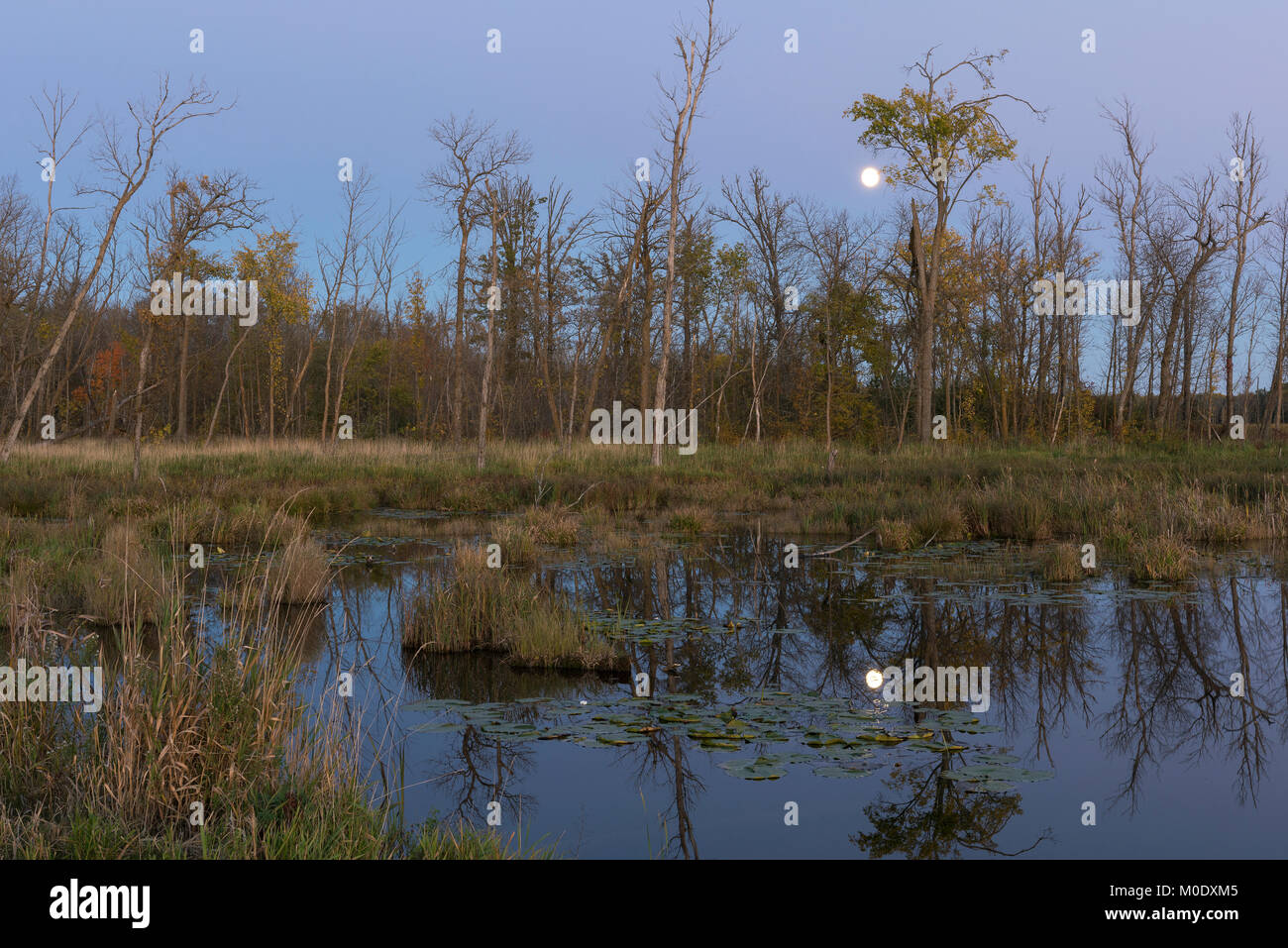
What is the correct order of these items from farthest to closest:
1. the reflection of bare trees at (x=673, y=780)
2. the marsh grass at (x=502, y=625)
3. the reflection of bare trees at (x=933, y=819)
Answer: the marsh grass at (x=502, y=625) → the reflection of bare trees at (x=673, y=780) → the reflection of bare trees at (x=933, y=819)

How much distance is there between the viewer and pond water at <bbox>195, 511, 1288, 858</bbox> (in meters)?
4.82

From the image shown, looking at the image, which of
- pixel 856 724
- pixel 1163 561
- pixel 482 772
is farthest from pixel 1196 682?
pixel 482 772

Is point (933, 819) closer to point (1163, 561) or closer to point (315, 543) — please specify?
point (1163, 561)

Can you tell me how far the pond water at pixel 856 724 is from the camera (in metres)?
4.82

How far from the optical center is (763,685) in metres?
7.25

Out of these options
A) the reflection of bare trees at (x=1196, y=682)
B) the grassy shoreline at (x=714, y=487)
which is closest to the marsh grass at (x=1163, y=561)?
the reflection of bare trees at (x=1196, y=682)

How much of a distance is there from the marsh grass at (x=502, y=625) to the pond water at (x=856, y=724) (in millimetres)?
233

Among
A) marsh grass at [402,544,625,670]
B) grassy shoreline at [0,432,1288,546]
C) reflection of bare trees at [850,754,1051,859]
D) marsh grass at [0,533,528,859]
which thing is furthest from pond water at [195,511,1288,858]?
grassy shoreline at [0,432,1288,546]

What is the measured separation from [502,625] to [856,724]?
138 inches

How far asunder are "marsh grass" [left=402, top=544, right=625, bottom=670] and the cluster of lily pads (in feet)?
3.18

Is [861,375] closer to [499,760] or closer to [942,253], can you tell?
[942,253]

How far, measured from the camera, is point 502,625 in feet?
27.8

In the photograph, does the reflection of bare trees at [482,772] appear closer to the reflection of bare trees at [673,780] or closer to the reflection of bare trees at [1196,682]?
the reflection of bare trees at [673,780]
